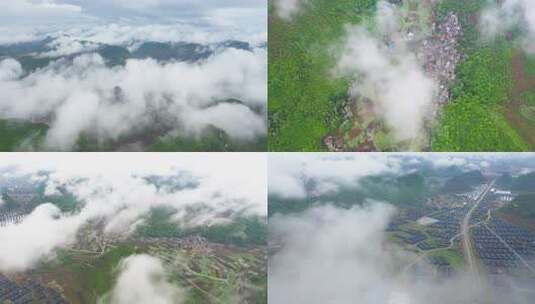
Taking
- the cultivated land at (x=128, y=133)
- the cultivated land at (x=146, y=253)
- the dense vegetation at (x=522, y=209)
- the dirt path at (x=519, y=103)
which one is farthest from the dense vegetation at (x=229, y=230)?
the dirt path at (x=519, y=103)

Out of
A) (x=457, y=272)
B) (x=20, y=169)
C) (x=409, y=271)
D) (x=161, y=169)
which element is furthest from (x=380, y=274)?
(x=20, y=169)

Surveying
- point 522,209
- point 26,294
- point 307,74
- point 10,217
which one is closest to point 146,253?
point 26,294

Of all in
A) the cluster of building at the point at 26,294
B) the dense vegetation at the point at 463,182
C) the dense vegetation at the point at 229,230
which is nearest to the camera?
the cluster of building at the point at 26,294

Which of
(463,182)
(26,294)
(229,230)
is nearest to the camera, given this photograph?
(26,294)

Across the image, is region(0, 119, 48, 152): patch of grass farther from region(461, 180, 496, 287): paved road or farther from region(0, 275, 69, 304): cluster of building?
region(461, 180, 496, 287): paved road

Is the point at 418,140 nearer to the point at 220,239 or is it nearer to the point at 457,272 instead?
the point at 457,272

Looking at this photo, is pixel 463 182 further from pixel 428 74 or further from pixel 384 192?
pixel 428 74

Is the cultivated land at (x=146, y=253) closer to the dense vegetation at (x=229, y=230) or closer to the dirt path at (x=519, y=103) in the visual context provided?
the dense vegetation at (x=229, y=230)
